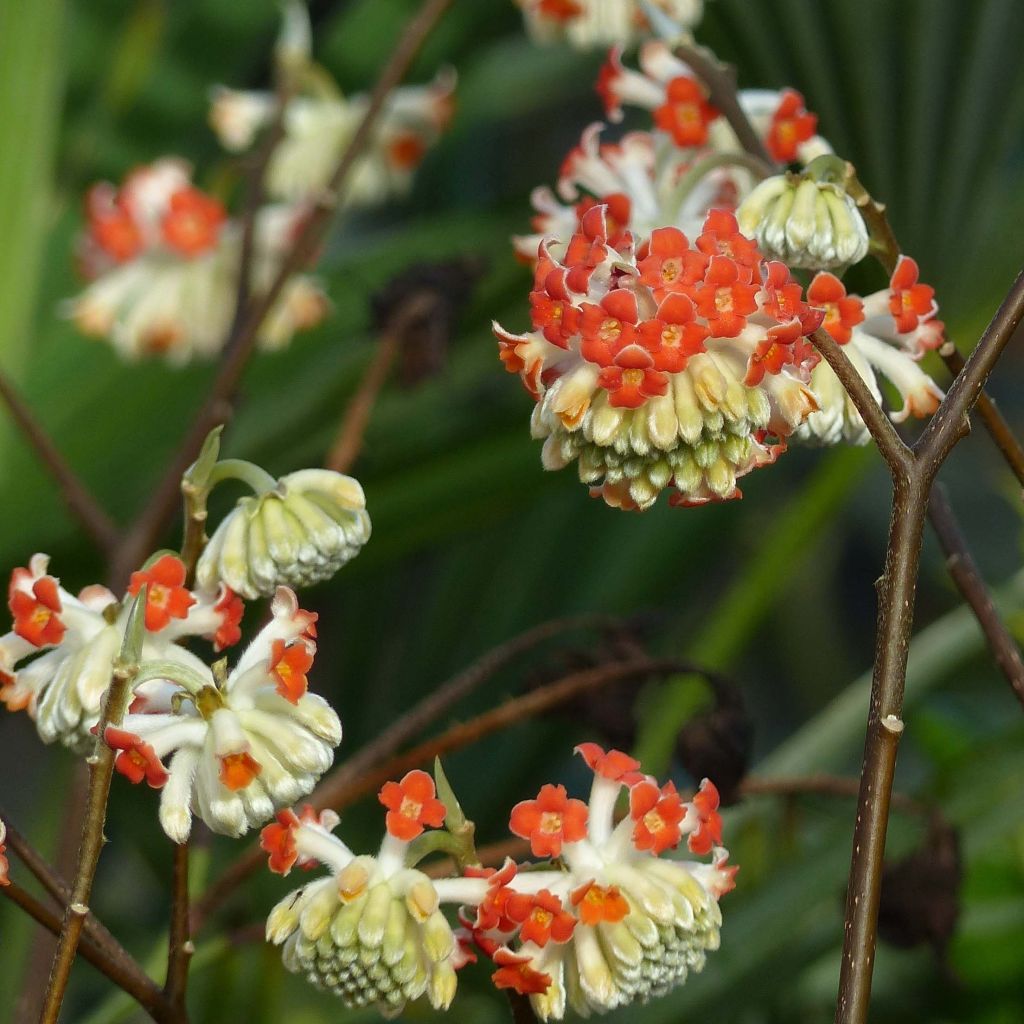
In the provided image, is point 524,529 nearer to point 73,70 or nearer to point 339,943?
point 73,70

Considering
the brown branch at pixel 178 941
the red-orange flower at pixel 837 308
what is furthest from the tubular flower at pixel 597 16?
the brown branch at pixel 178 941

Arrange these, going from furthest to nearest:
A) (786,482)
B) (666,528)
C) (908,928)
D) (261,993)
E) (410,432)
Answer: (786,482) < (666,528) < (410,432) < (261,993) < (908,928)

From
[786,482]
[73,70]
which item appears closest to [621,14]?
[73,70]

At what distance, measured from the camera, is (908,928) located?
0.45m

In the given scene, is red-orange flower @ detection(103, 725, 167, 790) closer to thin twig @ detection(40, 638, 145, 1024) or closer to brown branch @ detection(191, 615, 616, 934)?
thin twig @ detection(40, 638, 145, 1024)

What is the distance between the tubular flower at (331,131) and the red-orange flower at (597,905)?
0.44m

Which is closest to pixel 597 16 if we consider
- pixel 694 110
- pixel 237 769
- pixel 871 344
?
pixel 694 110

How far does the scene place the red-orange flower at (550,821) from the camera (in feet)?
0.89

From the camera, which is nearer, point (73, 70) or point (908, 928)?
point (908, 928)

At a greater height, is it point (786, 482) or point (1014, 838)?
point (1014, 838)

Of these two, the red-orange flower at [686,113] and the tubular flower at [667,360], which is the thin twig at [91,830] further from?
the red-orange flower at [686,113]

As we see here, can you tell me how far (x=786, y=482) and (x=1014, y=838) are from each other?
75 cm

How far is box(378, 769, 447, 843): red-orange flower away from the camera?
26 centimetres

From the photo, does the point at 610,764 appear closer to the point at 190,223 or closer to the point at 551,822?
the point at 551,822
